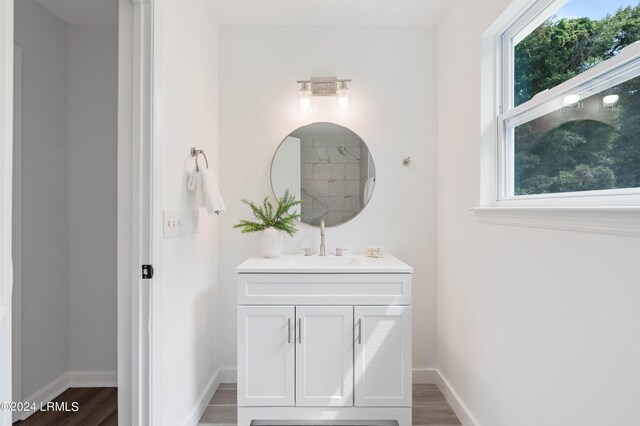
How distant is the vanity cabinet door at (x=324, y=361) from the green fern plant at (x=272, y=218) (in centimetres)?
64

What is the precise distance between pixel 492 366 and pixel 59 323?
2.64 m

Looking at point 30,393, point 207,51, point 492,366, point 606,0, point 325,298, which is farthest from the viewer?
point 207,51

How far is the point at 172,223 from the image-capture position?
171 cm

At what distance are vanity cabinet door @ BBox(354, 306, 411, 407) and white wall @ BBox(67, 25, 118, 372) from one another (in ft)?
5.71

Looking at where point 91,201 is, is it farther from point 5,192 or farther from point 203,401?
point 5,192

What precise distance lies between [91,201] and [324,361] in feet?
6.30

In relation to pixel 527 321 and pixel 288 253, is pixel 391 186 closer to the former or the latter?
pixel 288 253

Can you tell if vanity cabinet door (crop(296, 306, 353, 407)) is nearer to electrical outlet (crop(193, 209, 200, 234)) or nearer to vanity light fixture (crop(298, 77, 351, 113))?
electrical outlet (crop(193, 209, 200, 234))

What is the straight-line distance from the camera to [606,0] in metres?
1.13

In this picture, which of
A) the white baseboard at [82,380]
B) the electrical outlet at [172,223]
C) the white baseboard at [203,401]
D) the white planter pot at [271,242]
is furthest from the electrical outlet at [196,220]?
the white baseboard at [82,380]

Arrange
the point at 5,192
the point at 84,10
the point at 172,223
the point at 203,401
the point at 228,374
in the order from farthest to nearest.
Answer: the point at 228,374, the point at 84,10, the point at 203,401, the point at 172,223, the point at 5,192

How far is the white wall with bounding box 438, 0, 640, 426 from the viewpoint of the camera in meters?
0.98

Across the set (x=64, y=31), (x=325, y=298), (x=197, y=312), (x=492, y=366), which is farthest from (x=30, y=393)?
(x=492, y=366)

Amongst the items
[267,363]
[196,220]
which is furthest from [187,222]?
[267,363]
